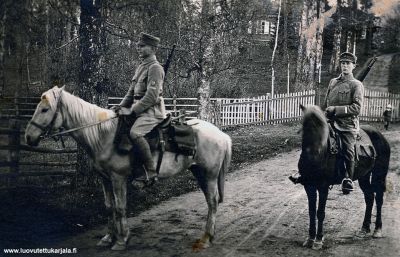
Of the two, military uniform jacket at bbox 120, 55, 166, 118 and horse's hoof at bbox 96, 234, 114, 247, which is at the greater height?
military uniform jacket at bbox 120, 55, 166, 118

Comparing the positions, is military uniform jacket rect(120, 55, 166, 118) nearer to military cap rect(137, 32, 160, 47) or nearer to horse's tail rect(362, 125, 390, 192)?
military cap rect(137, 32, 160, 47)

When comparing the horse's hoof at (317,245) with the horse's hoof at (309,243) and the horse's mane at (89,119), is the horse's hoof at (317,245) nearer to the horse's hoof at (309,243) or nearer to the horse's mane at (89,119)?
the horse's hoof at (309,243)

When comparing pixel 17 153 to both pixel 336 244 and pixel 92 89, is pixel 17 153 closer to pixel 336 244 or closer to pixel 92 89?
pixel 92 89

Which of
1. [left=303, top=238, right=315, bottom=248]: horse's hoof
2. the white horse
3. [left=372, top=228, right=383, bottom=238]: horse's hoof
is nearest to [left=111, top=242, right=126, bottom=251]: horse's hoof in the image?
the white horse

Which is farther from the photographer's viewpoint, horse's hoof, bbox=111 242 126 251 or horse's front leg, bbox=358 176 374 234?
horse's front leg, bbox=358 176 374 234

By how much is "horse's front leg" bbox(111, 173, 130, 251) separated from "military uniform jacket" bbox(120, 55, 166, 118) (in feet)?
3.16

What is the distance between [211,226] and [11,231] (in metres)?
2.94

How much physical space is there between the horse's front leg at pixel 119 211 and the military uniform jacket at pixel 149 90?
3.16 ft

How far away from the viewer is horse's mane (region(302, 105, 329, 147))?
6.29 meters

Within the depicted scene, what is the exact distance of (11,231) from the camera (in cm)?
670

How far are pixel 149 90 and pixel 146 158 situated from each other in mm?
939

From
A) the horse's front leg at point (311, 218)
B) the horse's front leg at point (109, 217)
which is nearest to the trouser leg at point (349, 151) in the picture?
the horse's front leg at point (311, 218)

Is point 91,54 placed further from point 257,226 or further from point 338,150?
point 338,150

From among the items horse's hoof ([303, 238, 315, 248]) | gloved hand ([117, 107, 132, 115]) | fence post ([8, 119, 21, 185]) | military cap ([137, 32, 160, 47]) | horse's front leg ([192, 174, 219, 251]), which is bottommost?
horse's hoof ([303, 238, 315, 248])
